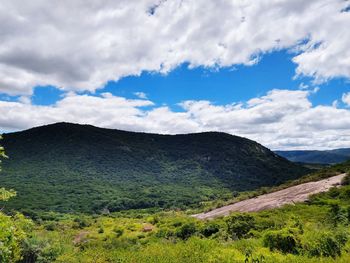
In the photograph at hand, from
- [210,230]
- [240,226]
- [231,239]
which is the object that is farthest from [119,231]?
[231,239]

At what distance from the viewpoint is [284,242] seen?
18.8m

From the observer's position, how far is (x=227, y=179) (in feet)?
612

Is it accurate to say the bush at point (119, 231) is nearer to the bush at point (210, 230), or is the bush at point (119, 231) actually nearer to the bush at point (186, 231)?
the bush at point (186, 231)

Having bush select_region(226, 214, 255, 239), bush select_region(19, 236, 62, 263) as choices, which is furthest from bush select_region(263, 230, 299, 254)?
bush select_region(19, 236, 62, 263)

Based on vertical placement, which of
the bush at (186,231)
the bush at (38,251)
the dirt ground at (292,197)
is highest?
the dirt ground at (292,197)

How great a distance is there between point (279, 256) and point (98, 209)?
11518 cm

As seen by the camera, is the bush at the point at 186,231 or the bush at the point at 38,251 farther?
the bush at the point at 38,251

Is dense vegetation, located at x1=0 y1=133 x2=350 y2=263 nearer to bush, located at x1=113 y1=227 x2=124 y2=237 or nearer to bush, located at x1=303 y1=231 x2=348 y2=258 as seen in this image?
bush, located at x1=303 y1=231 x2=348 y2=258

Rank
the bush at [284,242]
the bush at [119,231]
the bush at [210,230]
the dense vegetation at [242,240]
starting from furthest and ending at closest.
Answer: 1. the bush at [119,231]
2. the bush at [210,230]
3. the bush at [284,242]
4. the dense vegetation at [242,240]

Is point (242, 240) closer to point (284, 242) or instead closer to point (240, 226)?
point (284, 242)

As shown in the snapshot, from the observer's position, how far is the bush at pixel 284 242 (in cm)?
1848

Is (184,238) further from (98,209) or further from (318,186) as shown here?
(98,209)

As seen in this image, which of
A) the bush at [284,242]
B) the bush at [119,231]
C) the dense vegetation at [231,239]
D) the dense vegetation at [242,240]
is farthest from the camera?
the bush at [119,231]

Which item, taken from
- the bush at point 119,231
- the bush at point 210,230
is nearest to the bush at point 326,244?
the bush at point 210,230
